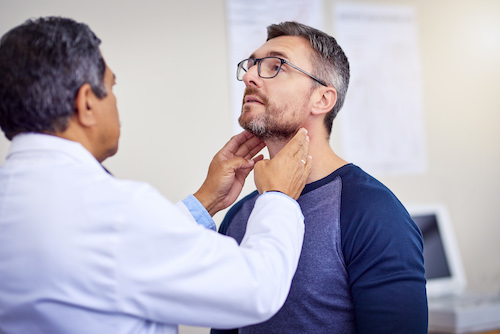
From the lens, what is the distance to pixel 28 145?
908mm

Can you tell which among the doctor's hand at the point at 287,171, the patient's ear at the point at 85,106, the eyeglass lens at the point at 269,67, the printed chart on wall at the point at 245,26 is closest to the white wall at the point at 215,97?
the printed chart on wall at the point at 245,26

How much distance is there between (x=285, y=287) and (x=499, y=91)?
2.51 m

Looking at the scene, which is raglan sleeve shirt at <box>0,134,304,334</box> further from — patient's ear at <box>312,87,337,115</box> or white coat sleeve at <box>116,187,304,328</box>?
patient's ear at <box>312,87,337,115</box>

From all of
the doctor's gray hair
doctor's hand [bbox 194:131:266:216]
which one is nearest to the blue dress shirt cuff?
doctor's hand [bbox 194:131:266:216]

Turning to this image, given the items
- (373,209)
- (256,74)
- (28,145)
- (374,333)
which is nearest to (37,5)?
(256,74)

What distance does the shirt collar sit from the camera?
0.91 metres

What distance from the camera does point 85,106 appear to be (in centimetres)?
94

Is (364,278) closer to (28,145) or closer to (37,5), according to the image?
(28,145)

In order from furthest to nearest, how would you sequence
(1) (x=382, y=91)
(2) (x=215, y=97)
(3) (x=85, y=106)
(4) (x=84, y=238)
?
(1) (x=382, y=91)
(2) (x=215, y=97)
(3) (x=85, y=106)
(4) (x=84, y=238)

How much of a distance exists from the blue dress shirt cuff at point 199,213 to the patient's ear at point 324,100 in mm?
450

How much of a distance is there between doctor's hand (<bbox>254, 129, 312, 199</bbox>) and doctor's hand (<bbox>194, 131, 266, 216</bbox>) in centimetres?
27

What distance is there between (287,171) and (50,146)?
540mm

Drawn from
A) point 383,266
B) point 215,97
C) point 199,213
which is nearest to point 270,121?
point 199,213

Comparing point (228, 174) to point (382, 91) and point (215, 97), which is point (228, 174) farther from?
point (382, 91)
